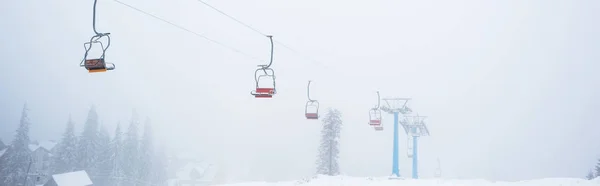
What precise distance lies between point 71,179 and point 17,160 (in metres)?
8.70

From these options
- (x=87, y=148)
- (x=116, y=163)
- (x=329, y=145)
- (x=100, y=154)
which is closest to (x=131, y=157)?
(x=116, y=163)

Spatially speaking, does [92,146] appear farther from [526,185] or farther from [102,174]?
[526,185]

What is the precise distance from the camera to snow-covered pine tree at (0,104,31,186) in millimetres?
51719

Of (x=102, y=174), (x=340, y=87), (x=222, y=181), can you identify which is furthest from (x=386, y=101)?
(x=222, y=181)

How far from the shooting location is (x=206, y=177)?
357ft

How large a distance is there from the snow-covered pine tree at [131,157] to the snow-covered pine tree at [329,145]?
1252 inches

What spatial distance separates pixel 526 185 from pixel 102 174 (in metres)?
57.6

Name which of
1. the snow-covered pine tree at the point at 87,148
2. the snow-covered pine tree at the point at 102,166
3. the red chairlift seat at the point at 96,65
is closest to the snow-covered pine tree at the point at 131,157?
the snow-covered pine tree at the point at 102,166

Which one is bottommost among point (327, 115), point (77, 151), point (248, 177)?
point (248, 177)

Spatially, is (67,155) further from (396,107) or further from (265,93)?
(265,93)

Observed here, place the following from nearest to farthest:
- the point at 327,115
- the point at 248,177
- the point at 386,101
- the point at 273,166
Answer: the point at 386,101, the point at 327,115, the point at 248,177, the point at 273,166

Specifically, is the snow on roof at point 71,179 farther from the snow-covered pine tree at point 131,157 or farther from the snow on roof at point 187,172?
the snow on roof at point 187,172

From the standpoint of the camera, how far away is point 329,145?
47156mm

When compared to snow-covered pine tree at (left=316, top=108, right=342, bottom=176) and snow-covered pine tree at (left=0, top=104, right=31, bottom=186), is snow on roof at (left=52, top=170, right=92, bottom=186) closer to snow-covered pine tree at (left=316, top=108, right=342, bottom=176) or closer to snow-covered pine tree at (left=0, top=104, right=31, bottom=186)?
snow-covered pine tree at (left=0, top=104, right=31, bottom=186)
